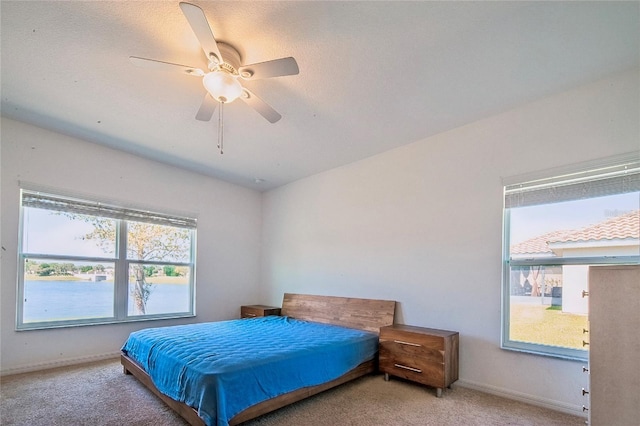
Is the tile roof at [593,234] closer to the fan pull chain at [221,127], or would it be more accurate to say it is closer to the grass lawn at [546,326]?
the grass lawn at [546,326]

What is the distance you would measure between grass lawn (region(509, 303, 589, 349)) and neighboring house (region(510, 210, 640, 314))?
0.26 feet

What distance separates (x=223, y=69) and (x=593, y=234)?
10.3 feet

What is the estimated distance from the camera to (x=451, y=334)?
309 centimetres

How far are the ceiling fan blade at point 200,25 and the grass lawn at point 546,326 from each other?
3.24 m

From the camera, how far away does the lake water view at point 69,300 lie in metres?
3.55

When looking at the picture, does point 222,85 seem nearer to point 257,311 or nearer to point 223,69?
point 223,69

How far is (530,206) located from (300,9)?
8.56ft

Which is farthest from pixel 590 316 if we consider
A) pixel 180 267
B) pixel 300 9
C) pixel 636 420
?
pixel 180 267

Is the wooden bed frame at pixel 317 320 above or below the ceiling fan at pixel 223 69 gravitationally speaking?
below

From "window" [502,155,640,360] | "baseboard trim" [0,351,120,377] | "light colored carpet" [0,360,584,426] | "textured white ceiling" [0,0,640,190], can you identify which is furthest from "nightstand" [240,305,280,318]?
"window" [502,155,640,360]

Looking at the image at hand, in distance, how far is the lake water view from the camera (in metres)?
3.55

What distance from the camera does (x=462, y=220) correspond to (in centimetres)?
334

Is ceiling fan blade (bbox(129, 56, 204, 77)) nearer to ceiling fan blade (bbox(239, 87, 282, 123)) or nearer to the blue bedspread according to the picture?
ceiling fan blade (bbox(239, 87, 282, 123))

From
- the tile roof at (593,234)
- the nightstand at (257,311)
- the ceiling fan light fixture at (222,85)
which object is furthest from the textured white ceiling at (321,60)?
the nightstand at (257,311)
